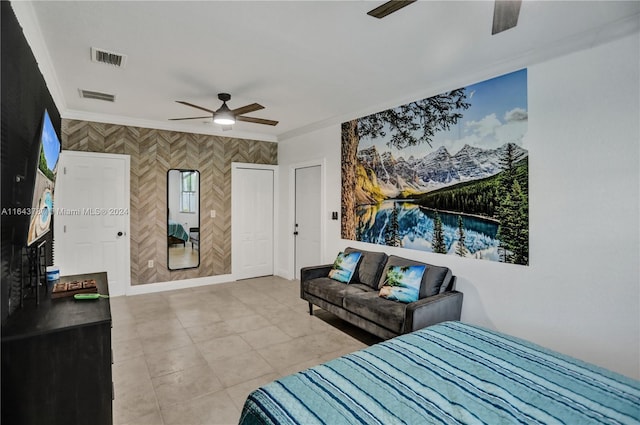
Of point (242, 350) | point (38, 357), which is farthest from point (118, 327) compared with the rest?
point (38, 357)

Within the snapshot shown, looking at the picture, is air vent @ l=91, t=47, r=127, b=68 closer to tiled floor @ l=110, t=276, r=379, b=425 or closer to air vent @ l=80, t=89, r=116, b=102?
air vent @ l=80, t=89, r=116, b=102

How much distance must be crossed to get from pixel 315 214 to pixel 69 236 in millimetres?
3461

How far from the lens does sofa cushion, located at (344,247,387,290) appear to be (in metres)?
3.92

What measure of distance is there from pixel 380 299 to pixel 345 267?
2.78ft

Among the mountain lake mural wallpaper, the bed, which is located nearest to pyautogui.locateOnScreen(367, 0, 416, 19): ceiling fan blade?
the mountain lake mural wallpaper

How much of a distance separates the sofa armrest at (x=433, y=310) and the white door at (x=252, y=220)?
3761 mm

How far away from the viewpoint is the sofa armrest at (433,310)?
2.84 meters

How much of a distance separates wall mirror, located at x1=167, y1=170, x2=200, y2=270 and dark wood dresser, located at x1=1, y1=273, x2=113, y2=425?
11.5 feet

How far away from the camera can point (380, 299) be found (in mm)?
3357

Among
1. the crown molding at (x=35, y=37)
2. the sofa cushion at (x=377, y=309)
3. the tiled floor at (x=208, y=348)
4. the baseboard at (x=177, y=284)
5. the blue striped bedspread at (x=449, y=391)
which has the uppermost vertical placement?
the crown molding at (x=35, y=37)

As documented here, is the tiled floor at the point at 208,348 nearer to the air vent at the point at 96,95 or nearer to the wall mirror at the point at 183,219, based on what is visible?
the wall mirror at the point at 183,219

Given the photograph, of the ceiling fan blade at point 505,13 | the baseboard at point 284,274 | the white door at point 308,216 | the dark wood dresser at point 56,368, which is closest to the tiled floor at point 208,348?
the dark wood dresser at point 56,368

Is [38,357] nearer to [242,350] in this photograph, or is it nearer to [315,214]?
[242,350]

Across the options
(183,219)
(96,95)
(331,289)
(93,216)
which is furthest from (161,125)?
(331,289)
